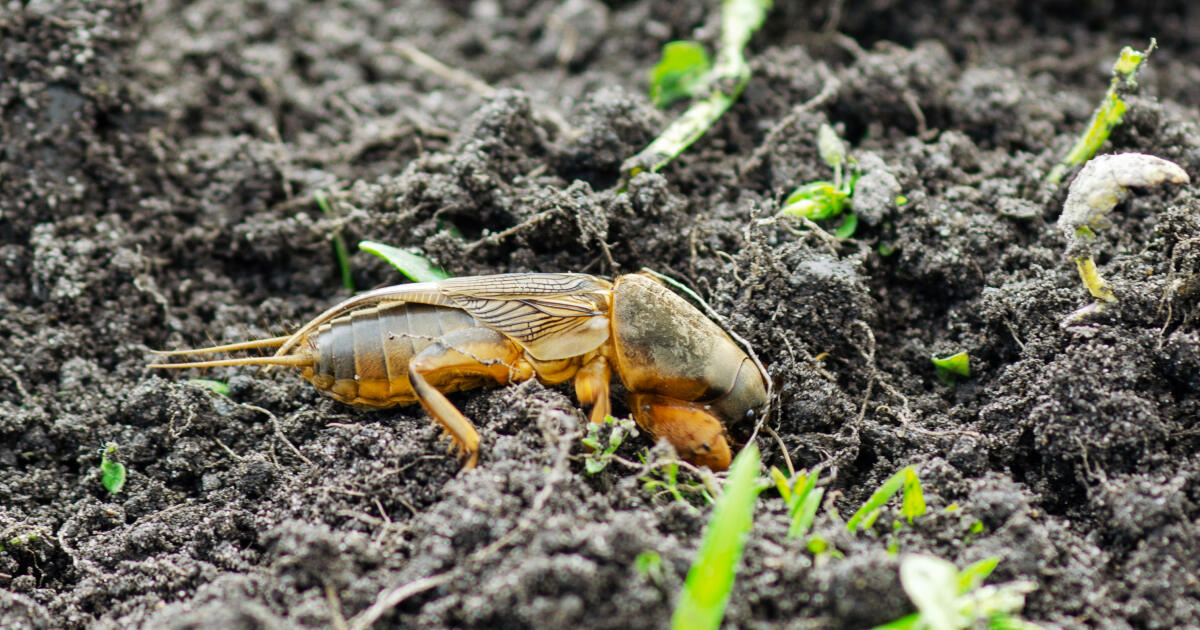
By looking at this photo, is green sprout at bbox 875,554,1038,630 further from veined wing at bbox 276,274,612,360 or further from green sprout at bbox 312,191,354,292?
green sprout at bbox 312,191,354,292

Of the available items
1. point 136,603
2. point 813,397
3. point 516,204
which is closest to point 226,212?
point 516,204

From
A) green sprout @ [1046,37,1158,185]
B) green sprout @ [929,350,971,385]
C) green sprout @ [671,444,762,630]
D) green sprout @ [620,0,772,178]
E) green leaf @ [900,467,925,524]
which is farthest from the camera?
green sprout @ [620,0,772,178]

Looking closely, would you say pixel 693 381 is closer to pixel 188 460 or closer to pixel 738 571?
pixel 738 571

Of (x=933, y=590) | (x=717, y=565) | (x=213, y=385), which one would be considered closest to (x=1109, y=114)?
(x=933, y=590)

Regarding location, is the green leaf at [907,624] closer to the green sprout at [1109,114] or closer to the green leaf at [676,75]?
the green sprout at [1109,114]

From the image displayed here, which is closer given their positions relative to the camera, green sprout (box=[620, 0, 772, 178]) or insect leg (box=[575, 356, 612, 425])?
insect leg (box=[575, 356, 612, 425])

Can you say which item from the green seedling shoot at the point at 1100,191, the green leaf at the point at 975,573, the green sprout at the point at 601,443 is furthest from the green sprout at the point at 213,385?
the green seedling shoot at the point at 1100,191

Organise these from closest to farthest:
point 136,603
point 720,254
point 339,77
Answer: point 136,603, point 720,254, point 339,77

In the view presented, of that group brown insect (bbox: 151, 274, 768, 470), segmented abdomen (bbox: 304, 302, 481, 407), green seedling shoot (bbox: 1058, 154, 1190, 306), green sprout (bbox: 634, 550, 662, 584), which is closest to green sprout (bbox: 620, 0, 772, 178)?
brown insect (bbox: 151, 274, 768, 470)
